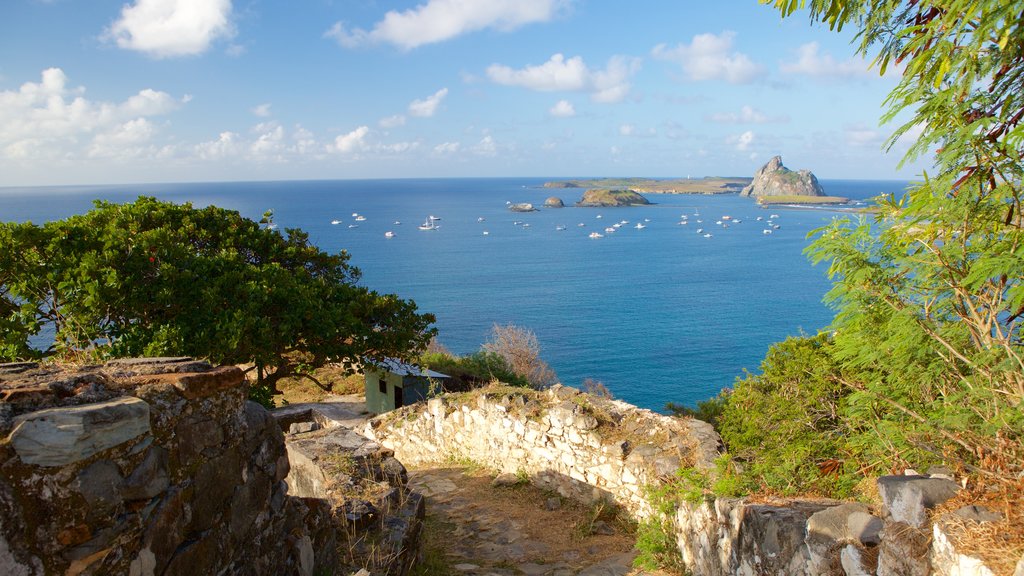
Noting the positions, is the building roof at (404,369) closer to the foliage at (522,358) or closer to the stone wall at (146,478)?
the foliage at (522,358)

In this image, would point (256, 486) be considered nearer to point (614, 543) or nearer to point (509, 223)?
point (614, 543)

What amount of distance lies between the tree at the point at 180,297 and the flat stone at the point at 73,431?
17.6ft

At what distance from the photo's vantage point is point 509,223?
132 metres

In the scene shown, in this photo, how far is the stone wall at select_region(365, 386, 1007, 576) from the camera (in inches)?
153

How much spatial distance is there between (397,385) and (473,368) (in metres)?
4.13

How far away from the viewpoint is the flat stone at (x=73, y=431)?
126 inches

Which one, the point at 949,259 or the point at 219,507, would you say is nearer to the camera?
the point at 219,507

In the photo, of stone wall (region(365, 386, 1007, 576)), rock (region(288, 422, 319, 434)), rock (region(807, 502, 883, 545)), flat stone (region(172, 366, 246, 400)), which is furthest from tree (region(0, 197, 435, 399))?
rock (region(807, 502, 883, 545))

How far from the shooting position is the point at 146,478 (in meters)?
3.76

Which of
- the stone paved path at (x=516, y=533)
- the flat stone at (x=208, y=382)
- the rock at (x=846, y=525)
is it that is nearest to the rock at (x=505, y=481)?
the stone paved path at (x=516, y=533)

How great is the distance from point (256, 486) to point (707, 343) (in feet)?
158

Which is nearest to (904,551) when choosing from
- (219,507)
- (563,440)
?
(219,507)

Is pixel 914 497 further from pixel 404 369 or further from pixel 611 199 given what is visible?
pixel 611 199

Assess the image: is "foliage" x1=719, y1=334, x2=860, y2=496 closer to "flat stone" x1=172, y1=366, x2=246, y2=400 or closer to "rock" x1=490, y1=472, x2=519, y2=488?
"rock" x1=490, y1=472, x2=519, y2=488
